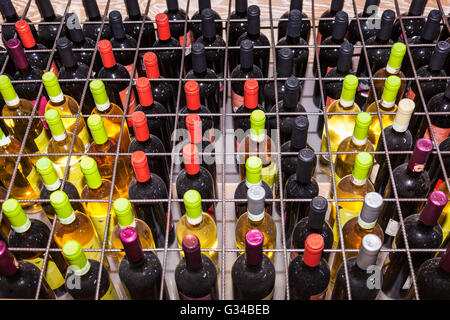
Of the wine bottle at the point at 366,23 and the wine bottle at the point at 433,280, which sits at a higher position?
the wine bottle at the point at 366,23

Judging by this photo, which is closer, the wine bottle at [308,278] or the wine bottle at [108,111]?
the wine bottle at [308,278]

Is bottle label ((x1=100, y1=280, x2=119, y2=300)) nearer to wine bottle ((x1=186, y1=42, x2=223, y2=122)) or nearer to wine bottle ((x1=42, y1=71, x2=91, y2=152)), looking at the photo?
wine bottle ((x1=42, y1=71, x2=91, y2=152))

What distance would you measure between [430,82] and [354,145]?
12.8 inches

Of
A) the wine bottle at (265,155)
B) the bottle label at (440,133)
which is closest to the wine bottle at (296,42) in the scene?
the wine bottle at (265,155)

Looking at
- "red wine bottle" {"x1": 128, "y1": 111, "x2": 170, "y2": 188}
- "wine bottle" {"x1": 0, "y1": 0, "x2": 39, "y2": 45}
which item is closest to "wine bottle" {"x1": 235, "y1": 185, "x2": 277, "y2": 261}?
"red wine bottle" {"x1": 128, "y1": 111, "x2": 170, "y2": 188}

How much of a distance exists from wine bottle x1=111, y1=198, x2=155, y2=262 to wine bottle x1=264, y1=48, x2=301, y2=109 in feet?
1.58

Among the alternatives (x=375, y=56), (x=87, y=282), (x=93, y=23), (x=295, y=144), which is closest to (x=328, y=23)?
(x=375, y=56)

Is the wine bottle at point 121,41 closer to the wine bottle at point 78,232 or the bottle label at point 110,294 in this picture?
the wine bottle at point 78,232

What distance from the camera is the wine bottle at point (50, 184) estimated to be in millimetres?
1084

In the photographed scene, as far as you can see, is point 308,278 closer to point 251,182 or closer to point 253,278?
point 253,278

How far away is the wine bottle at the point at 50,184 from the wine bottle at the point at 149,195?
0.13m

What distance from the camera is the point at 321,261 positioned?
1046 mm
